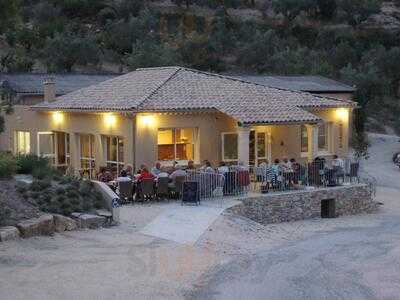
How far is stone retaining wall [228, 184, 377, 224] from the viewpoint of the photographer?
22656 millimetres

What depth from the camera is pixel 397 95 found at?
6906cm

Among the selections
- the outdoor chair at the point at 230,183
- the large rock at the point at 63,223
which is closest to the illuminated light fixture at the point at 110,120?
the outdoor chair at the point at 230,183

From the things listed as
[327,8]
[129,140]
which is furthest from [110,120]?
[327,8]

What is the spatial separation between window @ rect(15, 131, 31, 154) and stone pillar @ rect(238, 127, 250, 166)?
1043 cm

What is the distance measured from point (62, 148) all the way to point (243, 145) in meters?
8.58

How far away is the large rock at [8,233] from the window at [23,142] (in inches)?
614

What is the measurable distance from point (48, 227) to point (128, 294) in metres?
5.05

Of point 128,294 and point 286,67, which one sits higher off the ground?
point 286,67

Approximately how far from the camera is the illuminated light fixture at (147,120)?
81.7 feet

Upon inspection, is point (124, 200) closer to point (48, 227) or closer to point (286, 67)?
point (48, 227)

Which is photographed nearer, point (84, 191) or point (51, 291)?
point (51, 291)

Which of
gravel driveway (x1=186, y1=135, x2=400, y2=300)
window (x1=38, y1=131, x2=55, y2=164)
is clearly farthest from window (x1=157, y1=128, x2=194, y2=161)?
window (x1=38, y1=131, x2=55, y2=164)

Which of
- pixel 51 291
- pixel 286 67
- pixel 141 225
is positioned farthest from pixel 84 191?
pixel 286 67

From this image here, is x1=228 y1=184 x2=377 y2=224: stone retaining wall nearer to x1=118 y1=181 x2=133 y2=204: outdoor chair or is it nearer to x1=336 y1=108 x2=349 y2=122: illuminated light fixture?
x1=118 y1=181 x2=133 y2=204: outdoor chair
